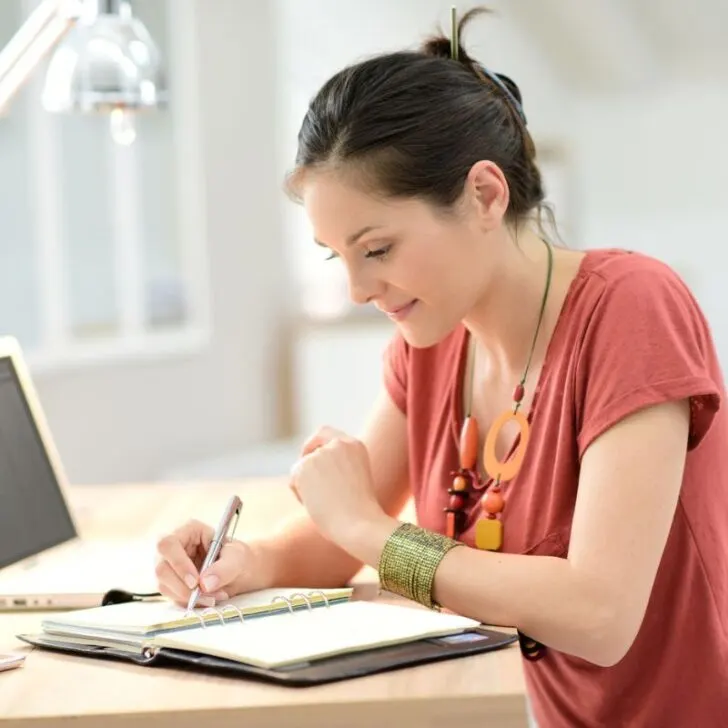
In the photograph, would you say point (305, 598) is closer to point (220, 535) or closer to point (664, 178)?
point (220, 535)

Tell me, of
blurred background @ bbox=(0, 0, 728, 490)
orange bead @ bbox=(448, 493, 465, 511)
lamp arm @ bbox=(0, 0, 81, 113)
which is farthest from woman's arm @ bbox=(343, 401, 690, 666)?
blurred background @ bbox=(0, 0, 728, 490)

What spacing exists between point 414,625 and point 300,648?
4.8 inches

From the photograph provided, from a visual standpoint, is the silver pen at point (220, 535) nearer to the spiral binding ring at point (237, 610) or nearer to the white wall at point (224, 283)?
the spiral binding ring at point (237, 610)

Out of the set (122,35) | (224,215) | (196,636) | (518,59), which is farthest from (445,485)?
(518,59)

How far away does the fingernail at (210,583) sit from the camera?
135 cm

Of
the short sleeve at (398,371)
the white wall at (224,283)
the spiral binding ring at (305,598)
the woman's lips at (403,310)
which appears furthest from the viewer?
the white wall at (224,283)

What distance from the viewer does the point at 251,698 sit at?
1.06 m

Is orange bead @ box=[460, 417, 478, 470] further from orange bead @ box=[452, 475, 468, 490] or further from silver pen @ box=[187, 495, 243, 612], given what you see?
silver pen @ box=[187, 495, 243, 612]

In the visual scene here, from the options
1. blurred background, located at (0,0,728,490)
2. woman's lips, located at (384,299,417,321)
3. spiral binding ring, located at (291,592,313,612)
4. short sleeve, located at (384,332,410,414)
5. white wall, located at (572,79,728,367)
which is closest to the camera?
spiral binding ring, located at (291,592,313,612)

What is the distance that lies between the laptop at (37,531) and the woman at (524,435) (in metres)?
0.19

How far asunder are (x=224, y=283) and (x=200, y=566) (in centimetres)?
383

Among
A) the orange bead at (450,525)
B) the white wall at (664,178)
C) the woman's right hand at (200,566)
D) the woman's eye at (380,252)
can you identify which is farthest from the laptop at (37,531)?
the white wall at (664,178)

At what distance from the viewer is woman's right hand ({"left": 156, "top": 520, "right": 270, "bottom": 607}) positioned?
53.3 inches

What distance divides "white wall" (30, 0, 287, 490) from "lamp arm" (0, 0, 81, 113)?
9.77ft
